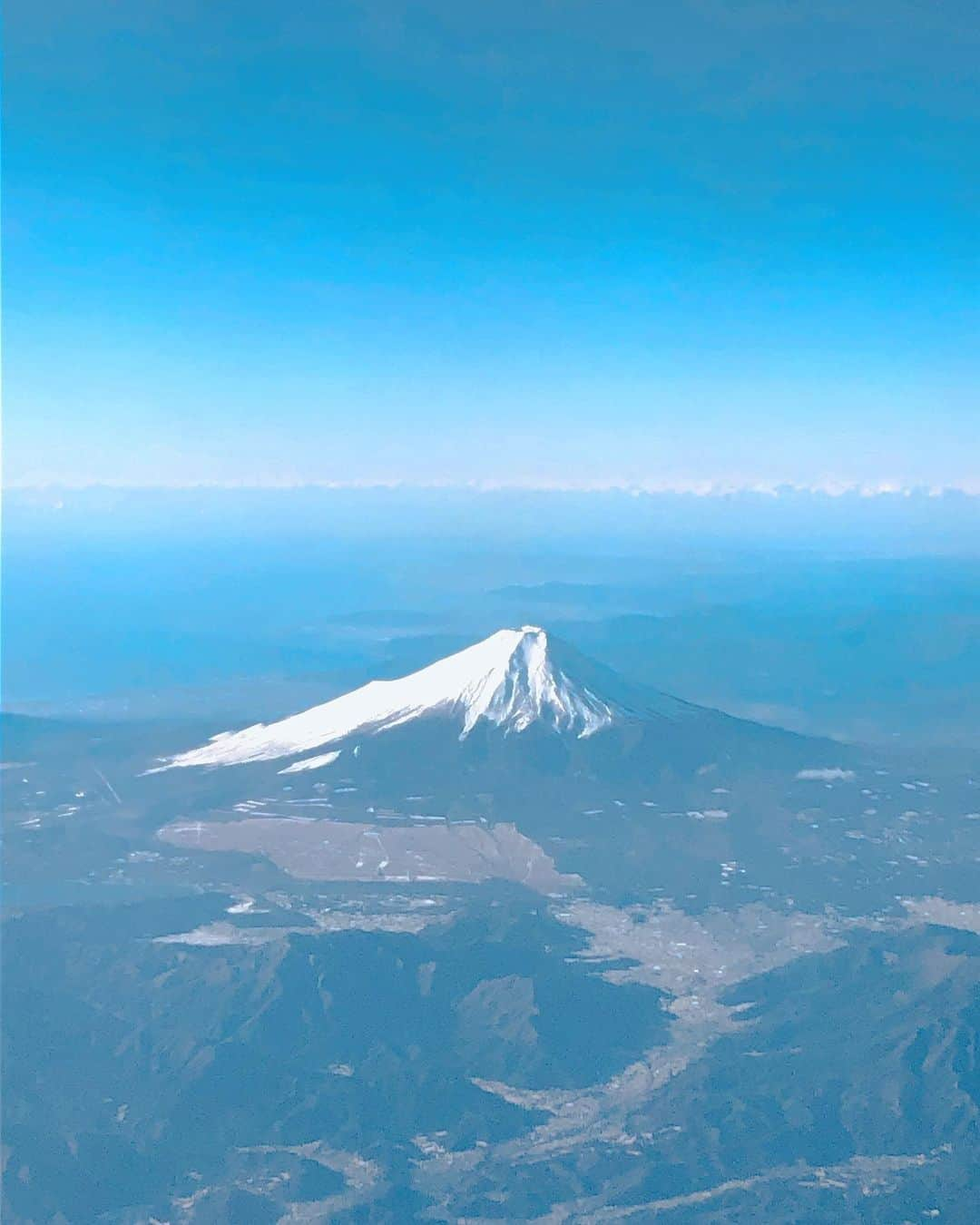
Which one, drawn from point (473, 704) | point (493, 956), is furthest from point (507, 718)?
point (493, 956)

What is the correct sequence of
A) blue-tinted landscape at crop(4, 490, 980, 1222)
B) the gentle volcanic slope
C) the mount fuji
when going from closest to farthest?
blue-tinted landscape at crop(4, 490, 980, 1222)
the mount fuji
the gentle volcanic slope

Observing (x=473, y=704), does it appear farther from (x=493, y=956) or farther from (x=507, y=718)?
(x=493, y=956)

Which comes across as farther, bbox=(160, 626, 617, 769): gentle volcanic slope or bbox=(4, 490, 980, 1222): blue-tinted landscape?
bbox=(160, 626, 617, 769): gentle volcanic slope

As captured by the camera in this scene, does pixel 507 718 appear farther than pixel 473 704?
No

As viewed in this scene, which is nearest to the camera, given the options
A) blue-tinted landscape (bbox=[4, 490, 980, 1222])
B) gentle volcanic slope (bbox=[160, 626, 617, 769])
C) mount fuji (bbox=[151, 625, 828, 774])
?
blue-tinted landscape (bbox=[4, 490, 980, 1222])

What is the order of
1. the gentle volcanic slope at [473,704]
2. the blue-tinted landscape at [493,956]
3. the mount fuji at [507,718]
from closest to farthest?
1. the blue-tinted landscape at [493,956]
2. the mount fuji at [507,718]
3. the gentle volcanic slope at [473,704]

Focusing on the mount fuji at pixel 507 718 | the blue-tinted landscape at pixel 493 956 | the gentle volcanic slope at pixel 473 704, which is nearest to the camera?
the blue-tinted landscape at pixel 493 956

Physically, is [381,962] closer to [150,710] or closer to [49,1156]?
[49,1156]

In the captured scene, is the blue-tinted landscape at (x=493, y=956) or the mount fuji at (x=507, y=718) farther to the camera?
the mount fuji at (x=507, y=718)

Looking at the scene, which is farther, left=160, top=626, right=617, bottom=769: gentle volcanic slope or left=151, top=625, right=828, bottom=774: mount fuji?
left=160, top=626, right=617, bottom=769: gentle volcanic slope
